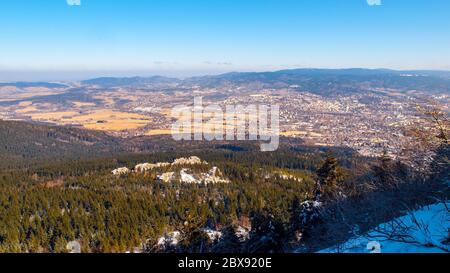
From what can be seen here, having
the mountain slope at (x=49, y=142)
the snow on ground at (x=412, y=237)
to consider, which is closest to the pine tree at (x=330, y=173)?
the snow on ground at (x=412, y=237)

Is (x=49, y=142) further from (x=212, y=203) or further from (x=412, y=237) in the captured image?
(x=412, y=237)

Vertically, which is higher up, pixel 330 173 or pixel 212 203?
pixel 330 173

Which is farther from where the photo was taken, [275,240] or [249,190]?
[249,190]

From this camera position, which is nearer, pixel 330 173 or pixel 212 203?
pixel 330 173

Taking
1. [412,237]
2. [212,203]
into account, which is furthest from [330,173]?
[212,203]

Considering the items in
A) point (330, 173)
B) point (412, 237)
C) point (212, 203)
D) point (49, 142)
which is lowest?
point (49, 142)

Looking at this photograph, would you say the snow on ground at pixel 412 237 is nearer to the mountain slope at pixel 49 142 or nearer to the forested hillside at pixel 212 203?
the forested hillside at pixel 212 203
